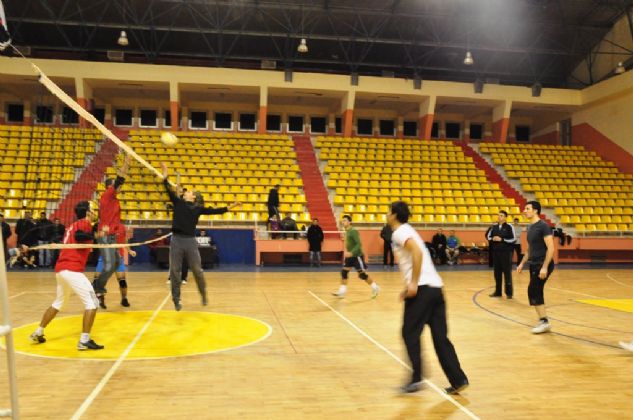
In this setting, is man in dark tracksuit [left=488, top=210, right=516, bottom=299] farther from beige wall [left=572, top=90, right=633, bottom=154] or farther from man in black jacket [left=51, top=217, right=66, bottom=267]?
beige wall [left=572, top=90, right=633, bottom=154]

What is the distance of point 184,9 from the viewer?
2436 cm

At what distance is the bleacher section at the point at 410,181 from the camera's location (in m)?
21.3

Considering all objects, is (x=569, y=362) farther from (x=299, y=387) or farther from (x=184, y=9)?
(x=184, y=9)

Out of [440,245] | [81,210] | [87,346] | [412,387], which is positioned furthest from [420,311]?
[440,245]

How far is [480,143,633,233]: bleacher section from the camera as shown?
73.5ft

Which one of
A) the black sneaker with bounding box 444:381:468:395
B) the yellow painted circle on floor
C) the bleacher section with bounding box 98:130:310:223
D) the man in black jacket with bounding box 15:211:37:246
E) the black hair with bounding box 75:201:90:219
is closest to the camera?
the black sneaker with bounding box 444:381:468:395

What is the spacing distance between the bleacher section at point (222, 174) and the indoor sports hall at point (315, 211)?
12 centimetres

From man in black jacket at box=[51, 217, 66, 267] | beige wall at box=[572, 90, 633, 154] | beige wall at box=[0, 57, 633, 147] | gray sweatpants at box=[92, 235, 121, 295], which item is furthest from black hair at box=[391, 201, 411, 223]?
beige wall at box=[572, 90, 633, 154]

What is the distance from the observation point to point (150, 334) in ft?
24.1

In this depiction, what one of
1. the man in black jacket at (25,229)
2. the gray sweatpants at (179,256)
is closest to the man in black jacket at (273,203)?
the man in black jacket at (25,229)

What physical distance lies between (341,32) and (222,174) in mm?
10335

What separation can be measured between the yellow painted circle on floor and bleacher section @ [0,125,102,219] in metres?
11.1

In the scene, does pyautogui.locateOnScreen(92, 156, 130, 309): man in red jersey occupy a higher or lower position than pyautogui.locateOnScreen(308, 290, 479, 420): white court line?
higher

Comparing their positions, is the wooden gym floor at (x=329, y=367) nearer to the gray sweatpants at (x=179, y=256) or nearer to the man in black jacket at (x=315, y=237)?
the gray sweatpants at (x=179, y=256)
